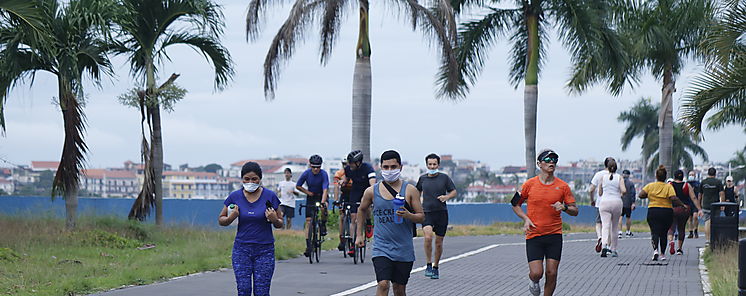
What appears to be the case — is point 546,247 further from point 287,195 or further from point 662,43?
point 662,43

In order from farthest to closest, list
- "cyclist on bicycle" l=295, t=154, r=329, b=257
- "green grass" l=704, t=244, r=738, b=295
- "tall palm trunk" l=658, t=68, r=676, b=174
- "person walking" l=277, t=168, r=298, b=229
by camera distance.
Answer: "tall palm trunk" l=658, t=68, r=676, b=174, "person walking" l=277, t=168, r=298, b=229, "cyclist on bicycle" l=295, t=154, r=329, b=257, "green grass" l=704, t=244, r=738, b=295

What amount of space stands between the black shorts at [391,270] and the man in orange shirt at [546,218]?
1.84m

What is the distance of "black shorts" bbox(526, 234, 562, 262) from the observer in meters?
11.3

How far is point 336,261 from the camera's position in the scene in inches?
732

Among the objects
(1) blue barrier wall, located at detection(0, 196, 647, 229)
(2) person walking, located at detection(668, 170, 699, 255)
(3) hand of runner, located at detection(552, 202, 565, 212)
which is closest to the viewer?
(3) hand of runner, located at detection(552, 202, 565, 212)

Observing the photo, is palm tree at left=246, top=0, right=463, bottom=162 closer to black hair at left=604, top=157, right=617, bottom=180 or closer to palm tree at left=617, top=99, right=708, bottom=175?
black hair at left=604, top=157, right=617, bottom=180

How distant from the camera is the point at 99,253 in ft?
61.7

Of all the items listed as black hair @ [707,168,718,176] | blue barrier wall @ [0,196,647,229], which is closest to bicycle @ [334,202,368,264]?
blue barrier wall @ [0,196,647,229]

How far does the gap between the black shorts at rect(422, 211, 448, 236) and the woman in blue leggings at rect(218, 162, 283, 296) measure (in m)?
5.62

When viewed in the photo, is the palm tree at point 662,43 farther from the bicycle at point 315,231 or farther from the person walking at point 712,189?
the bicycle at point 315,231

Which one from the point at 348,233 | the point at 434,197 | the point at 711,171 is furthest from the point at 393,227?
the point at 711,171

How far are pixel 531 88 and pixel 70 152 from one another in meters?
16.7

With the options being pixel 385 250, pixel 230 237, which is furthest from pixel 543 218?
pixel 230 237

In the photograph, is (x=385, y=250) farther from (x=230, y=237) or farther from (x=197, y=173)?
(x=197, y=173)
